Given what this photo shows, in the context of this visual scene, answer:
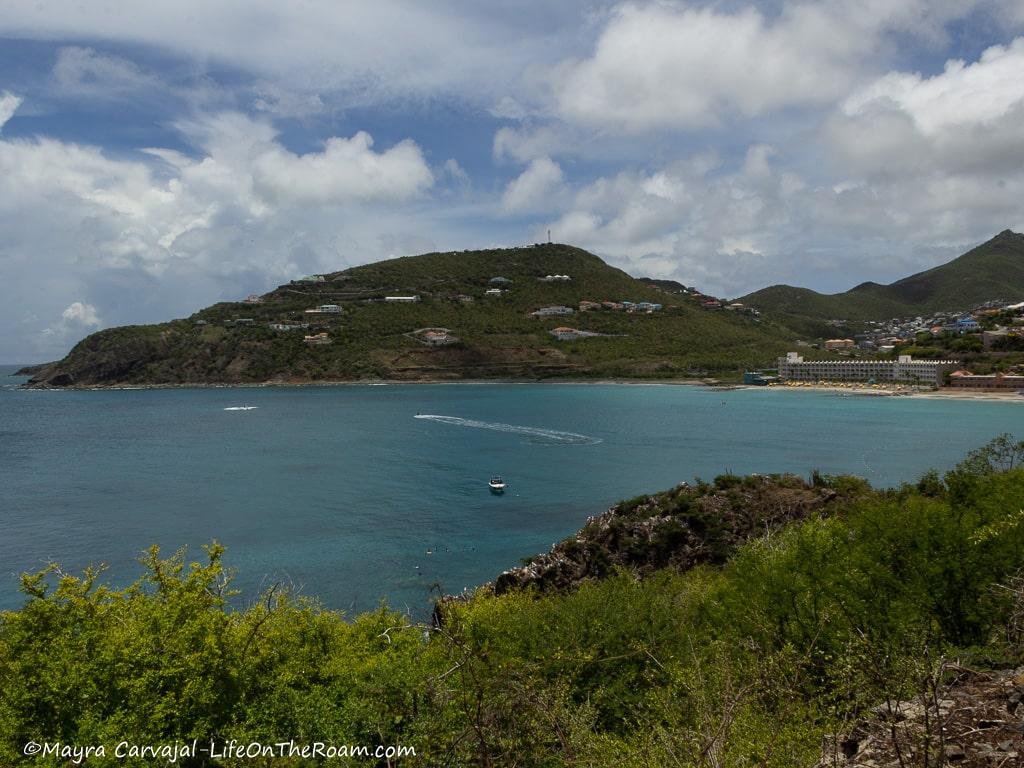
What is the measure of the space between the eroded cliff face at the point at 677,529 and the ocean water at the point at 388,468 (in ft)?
16.2

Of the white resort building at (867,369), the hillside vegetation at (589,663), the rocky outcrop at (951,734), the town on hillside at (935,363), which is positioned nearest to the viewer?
the rocky outcrop at (951,734)

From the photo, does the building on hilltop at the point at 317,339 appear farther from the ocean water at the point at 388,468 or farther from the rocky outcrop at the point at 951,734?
the rocky outcrop at the point at 951,734

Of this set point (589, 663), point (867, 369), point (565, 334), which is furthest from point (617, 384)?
point (589, 663)

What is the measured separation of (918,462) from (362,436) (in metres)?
57.5

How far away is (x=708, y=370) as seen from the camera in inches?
5965

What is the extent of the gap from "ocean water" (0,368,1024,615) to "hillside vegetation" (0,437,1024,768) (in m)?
2.45

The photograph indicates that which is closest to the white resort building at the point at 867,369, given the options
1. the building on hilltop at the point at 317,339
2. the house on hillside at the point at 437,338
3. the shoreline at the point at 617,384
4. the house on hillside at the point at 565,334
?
the shoreline at the point at 617,384

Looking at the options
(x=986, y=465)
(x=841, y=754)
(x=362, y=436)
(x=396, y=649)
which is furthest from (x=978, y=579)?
(x=362, y=436)

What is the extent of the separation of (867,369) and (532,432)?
98.3 m

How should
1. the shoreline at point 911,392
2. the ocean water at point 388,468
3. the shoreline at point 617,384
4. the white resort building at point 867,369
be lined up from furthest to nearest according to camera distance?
the white resort building at point 867,369 < the shoreline at point 617,384 < the shoreline at point 911,392 < the ocean water at point 388,468

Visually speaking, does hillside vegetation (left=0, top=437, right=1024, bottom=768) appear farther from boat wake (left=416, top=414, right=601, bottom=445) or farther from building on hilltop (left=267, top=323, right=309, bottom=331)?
building on hilltop (left=267, top=323, right=309, bottom=331)

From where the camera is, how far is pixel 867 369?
466ft

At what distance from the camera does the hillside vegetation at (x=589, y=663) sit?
8.32 m

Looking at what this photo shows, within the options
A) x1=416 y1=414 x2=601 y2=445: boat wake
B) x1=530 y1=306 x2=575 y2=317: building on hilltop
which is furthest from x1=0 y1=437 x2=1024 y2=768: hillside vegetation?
x1=530 y1=306 x2=575 y2=317: building on hilltop
